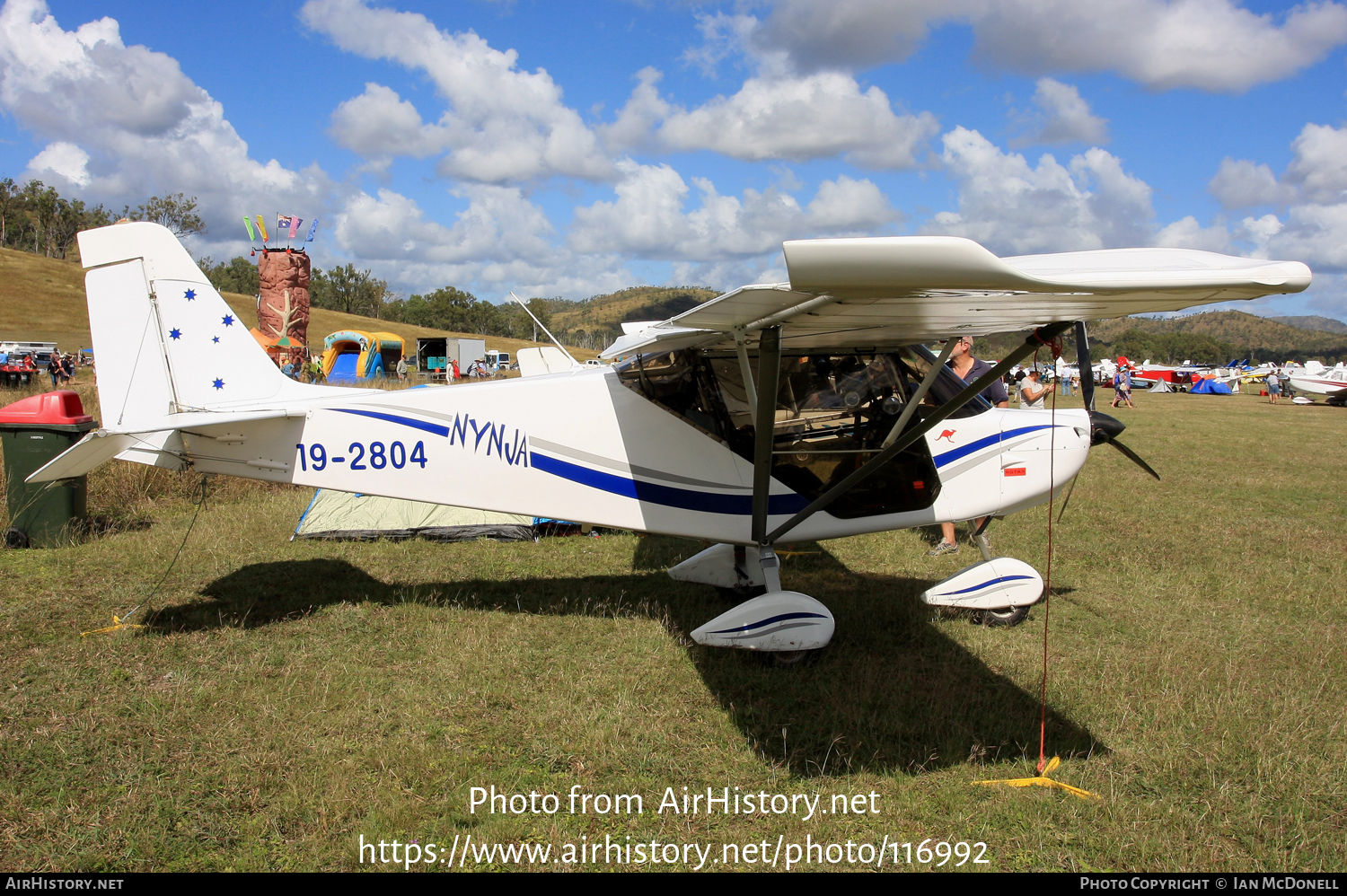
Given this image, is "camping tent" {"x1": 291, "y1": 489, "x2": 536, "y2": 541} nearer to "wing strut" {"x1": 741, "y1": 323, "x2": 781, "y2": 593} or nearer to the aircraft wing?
the aircraft wing

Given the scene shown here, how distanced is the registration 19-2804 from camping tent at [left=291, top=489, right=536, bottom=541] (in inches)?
104

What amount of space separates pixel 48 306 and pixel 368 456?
79307 millimetres

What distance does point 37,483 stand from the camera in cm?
671

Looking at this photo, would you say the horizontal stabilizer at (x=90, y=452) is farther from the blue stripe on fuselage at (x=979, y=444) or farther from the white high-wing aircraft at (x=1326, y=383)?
the white high-wing aircraft at (x=1326, y=383)

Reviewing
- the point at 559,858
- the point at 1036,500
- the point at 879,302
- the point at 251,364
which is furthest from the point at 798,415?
the point at 251,364

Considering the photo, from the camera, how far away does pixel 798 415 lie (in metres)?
4.95

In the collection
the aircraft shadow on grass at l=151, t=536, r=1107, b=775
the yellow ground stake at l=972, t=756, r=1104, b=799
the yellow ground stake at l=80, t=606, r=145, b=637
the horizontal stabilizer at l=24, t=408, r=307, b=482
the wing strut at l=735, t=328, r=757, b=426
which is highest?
the wing strut at l=735, t=328, r=757, b=426

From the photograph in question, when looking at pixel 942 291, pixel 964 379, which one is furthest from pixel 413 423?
pixel 964 379

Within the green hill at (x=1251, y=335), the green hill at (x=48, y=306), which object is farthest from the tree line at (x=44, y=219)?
the green hill at (x=1251, y=335)

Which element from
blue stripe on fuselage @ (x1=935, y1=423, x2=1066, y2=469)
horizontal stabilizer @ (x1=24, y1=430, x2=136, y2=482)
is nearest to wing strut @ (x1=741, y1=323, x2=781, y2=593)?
blue stripe on fuselage @ (x1=935, y1=423, x2=1066, y2=469)

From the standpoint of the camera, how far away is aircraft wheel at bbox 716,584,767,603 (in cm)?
582

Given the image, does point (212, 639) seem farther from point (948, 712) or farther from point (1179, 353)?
point (1179, 353)

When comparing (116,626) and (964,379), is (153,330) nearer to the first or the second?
(116,626)

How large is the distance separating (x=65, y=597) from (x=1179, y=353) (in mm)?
147228
